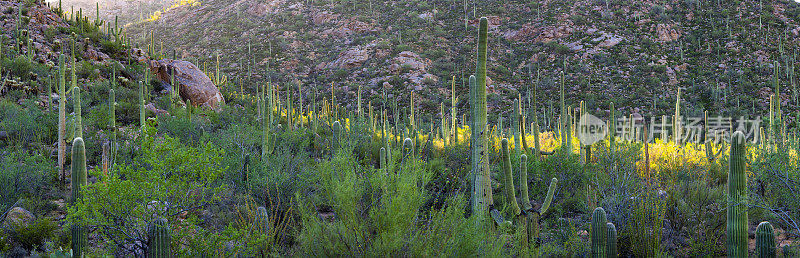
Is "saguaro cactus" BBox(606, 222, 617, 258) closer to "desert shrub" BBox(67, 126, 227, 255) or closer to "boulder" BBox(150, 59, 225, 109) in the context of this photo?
"desert shrub" BBox(67, 126, 227, 255)

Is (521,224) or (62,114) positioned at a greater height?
(62,114)

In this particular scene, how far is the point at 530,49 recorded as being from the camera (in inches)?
1169

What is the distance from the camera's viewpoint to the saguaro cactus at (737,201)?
4.52m

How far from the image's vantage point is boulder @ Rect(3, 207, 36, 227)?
5.99m

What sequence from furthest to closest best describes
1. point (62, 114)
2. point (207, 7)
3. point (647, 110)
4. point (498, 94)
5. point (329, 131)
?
1. point (207, 7)
2. point (498, 94)
3. point (647, 110)
4. point (329, 131)
5. point (62, 114)

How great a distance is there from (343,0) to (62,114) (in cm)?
3150

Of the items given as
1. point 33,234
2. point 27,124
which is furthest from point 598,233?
point 27,124

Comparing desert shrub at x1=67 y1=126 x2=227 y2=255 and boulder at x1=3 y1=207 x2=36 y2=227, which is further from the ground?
desert shrub at x1=67 y1=126 x2=227 y2=255

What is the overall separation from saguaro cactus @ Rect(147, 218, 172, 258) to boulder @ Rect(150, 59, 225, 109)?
48.6 feet

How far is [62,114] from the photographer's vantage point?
8.62 metres

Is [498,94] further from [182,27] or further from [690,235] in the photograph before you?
[182,27]

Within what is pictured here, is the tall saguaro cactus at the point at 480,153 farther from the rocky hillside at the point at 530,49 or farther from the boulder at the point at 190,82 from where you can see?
the rocky hillside at the point at 530,49

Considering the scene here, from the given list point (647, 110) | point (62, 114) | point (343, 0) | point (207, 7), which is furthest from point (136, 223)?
point (207, 7)

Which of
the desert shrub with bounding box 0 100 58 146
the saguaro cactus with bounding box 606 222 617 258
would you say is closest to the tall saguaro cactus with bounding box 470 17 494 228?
the saguaro cactus with bounding box 606 222 617 258
